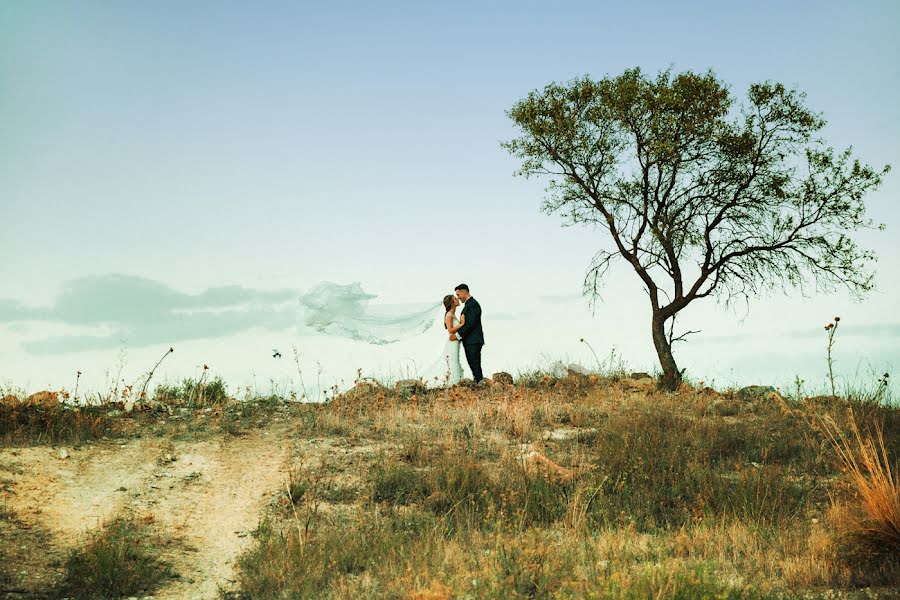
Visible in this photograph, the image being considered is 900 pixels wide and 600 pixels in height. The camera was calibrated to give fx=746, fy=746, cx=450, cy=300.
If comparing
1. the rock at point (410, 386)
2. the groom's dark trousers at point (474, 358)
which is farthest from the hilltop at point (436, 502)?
the groom's dark trousers at point (474, 358)

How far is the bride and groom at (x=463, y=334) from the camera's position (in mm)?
19234

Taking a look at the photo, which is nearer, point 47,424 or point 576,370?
point 47,424

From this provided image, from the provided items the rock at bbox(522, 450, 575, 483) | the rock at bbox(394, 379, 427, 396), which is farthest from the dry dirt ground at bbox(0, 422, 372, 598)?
the rock at bbox(394, 379, 427, 396)

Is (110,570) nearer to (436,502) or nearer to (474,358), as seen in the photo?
(436,502)

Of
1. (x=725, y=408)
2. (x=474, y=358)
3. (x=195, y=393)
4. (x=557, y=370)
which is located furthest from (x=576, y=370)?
(x=195, y=393)

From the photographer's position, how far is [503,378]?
777 inches

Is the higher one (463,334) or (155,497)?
(463,334)

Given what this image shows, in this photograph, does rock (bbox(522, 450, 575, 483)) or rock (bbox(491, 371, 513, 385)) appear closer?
rock (bbox(522, 450, 575, 483))

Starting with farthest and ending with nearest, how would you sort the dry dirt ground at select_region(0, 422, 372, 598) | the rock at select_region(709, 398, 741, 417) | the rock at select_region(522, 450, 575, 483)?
1. the rock at select_region(709, 398, 741, 417)
2. the rock at select_region(522, 450, 575, 483)
3. the dry dirt ground at select_region(0, 422, 372, 598)

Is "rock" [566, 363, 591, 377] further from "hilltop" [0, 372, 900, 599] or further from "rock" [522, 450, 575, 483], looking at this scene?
"rock" [522, 450, 575, 483]

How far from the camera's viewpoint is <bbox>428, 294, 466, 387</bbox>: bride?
19.3 meters

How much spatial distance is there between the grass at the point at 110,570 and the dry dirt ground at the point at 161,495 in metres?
0.20

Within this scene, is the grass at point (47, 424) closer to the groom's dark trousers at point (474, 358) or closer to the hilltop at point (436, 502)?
the hilltop at point (436, 502)

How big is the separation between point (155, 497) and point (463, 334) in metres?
10.3
